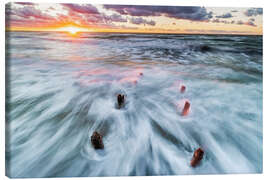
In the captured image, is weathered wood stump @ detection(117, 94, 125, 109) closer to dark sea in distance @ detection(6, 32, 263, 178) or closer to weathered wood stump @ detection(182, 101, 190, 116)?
dark sea in distance @ detection(6, 32, 263, 178)

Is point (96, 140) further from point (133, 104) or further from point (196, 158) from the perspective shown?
point (196, 158)

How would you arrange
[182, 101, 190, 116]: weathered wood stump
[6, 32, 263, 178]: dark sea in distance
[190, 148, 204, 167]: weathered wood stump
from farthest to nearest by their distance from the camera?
[182, 101, 190, 116]: weathered wood stump
[6, 32, 263, 178]: dark sea in distance
[190, 148, 204, 167]: weathered wood stump

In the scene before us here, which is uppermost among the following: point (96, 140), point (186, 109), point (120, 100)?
point (120, 100)

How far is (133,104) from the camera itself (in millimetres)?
2406

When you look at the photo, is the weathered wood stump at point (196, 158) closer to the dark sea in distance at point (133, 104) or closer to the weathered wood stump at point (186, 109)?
the dark sea in distance at point (133, 104)

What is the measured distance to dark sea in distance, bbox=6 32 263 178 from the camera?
1.86m

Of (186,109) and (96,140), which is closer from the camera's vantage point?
(96,140)

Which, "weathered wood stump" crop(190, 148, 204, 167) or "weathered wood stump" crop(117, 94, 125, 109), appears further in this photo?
"weathered wood stump" crop(117, 94, 125, 109)

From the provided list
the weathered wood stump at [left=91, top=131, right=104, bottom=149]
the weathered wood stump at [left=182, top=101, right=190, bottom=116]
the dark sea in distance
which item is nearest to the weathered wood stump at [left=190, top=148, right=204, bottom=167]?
the dark sea in distance

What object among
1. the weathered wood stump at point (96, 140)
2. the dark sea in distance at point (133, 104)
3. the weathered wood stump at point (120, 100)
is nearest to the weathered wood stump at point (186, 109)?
the dark sea in distance at point (133, 104)

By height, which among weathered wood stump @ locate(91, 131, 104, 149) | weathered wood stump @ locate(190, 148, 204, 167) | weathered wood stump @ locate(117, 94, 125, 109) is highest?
weathered wood stump @ locate(117, 94, 125, 109)

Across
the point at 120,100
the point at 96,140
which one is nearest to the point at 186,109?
the point at 120,100

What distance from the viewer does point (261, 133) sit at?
7.34 feet

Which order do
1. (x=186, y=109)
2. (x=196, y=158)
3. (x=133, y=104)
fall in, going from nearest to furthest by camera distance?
(x=196, y=158), (x=186, y=109), (x=133, y=104)
